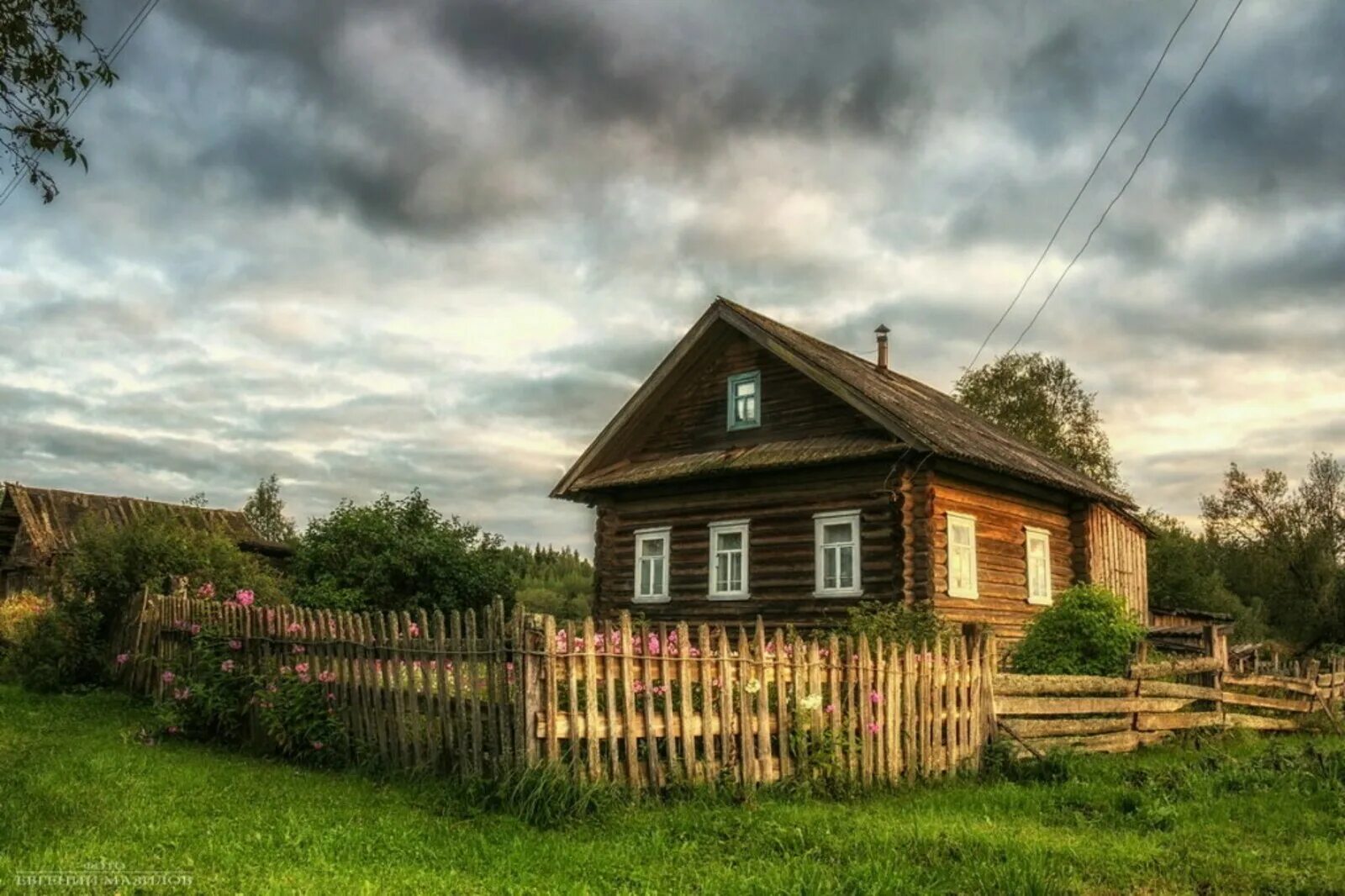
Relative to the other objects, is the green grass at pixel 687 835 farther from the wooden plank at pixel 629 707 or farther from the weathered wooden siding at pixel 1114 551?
the weathered wooden siding at pixel 1114 551

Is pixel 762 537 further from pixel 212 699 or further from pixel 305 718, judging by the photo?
pixel 305 718

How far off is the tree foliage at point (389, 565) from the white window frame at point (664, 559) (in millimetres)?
5809

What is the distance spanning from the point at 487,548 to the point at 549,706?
20488mm

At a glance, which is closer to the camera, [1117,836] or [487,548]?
[1117,836]

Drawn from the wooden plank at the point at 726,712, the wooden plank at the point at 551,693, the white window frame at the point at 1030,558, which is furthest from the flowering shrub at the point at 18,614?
the white window frame at the point at 1030,558

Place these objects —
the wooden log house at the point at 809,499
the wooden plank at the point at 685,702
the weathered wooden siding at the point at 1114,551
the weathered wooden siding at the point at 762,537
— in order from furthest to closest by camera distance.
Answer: the weathered wooden siding at the point at 1114,551, the weathered wooden siding at the point at 762,537, the wooden log house at the point at 809,499, the wooden plank at the point at 685,702

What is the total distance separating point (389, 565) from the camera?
26094 millimetres

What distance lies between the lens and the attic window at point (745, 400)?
21.2 metres

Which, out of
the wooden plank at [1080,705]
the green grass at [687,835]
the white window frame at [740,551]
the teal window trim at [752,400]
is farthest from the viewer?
the teal window trim at [752,400]

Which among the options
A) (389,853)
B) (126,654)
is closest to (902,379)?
(126,654)

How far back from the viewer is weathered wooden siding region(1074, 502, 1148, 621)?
76.4 feet

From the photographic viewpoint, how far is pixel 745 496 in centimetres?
2067

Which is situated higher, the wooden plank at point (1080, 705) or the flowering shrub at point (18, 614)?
the flowering shrub at point (18, 614)

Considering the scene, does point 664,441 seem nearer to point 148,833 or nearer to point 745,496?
point 745,496
